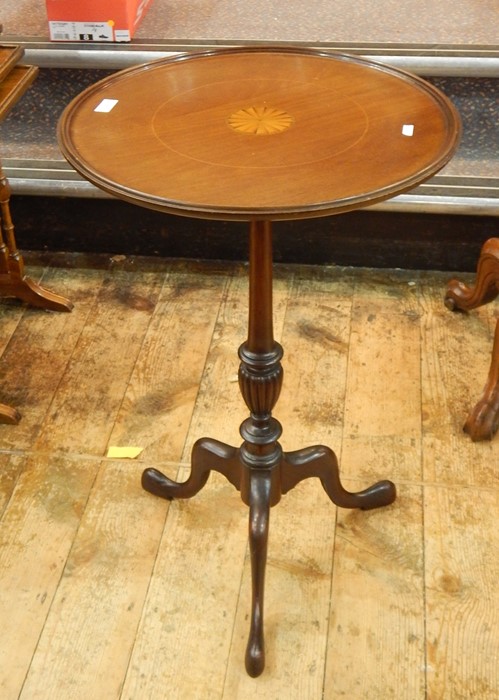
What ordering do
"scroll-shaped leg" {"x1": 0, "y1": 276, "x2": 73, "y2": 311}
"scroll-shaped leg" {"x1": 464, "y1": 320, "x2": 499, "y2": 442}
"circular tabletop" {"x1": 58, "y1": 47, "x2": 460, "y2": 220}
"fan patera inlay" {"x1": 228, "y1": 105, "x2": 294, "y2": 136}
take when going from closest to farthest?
"circular tabletop" {"x1": 58, "y1": 47, "x2": 460, "y2": 220} < "fan patera inlay" {"x1": 228, "y1": 105, "x2": 294, "y2": 136} < "scroll-shaped leg" {"x1": 464, "y1": 320, "x2": 499, "y2": 442} < "scroll-shaped leg" {"x1": 0, "y1": 276, "x2": 73, "y2": 311}

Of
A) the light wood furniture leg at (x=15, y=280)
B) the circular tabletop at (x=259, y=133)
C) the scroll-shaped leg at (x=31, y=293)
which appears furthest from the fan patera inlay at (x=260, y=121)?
the scroll-shaped leg at (x=31, y=293)

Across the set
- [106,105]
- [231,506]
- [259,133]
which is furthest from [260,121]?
[231,506]

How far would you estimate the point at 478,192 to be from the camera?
99.7 inches

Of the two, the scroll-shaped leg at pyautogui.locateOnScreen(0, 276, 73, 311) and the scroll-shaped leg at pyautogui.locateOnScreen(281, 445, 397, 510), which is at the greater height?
the scroll-shaped leg at pyautogui.locateOnScreen(281, 445, 397, 510)

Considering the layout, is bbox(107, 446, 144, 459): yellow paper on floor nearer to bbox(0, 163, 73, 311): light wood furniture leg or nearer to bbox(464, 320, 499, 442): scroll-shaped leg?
bbox(0, 163, 73, 311): light wood furniture leg

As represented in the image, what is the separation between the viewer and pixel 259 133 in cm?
150

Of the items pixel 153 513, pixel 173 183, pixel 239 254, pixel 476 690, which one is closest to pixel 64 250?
pixel 239 254

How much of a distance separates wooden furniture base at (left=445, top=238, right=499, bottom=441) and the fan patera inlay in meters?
0.87

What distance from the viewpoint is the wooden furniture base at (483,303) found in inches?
84.7

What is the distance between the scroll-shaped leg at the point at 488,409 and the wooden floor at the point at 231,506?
0.14 ft

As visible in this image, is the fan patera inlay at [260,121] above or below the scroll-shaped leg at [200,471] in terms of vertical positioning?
above

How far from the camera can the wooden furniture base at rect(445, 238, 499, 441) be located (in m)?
2.15

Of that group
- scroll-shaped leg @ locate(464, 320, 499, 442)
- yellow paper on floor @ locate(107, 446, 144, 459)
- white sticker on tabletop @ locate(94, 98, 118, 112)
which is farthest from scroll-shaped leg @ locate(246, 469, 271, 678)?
white sticker on tabletop @ locate(94, 98, 118, 112)

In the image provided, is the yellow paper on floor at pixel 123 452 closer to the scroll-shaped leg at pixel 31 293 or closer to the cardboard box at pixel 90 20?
the scroll-shaped leg at pixel 31 293
